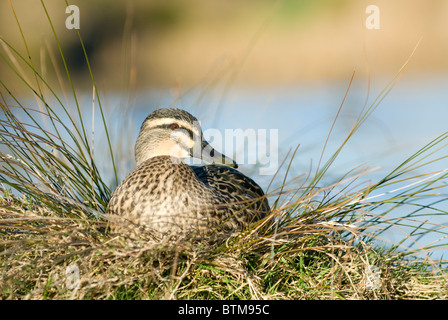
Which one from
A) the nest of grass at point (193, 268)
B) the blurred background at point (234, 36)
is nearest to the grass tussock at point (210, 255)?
the nest of grass at point (193, 268)

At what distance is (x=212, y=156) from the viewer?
10.4 feet

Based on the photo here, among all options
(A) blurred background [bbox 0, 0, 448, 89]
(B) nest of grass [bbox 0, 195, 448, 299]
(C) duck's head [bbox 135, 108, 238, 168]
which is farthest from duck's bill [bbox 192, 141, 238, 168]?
(A) blurred background [bbox 0, 0, 448, 89]

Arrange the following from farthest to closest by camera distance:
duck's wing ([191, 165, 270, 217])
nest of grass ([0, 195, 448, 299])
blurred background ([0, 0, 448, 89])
A: blurred background ([0, 0, 448, 89])
duck's wing ([191, 165, 270, 217])
nest of grass ([0, 195, 448, 299])

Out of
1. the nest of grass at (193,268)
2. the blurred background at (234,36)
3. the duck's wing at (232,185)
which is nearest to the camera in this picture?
the nest of grass at (193,268)

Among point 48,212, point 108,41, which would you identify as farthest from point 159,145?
point 108,41

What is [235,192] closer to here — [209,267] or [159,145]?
[159,145]

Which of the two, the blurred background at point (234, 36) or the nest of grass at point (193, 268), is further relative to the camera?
the blurred background at point (234, 36)

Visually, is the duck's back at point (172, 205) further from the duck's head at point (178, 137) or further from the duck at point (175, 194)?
the duck's head at point (178, 137)

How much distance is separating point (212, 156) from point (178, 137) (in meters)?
0.23

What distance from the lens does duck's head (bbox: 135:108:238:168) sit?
10.5 ft

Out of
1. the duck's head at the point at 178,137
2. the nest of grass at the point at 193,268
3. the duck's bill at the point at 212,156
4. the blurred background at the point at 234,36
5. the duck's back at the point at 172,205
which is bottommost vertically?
the nest of grass at the point at 193,268

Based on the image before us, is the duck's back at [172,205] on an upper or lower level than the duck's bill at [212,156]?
lower

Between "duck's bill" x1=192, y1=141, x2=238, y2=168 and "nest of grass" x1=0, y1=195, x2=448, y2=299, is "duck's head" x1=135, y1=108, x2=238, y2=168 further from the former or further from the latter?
"nest of grass" x1=0, y1=195, x2=448, y2=299

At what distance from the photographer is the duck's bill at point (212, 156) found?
10.2ft
